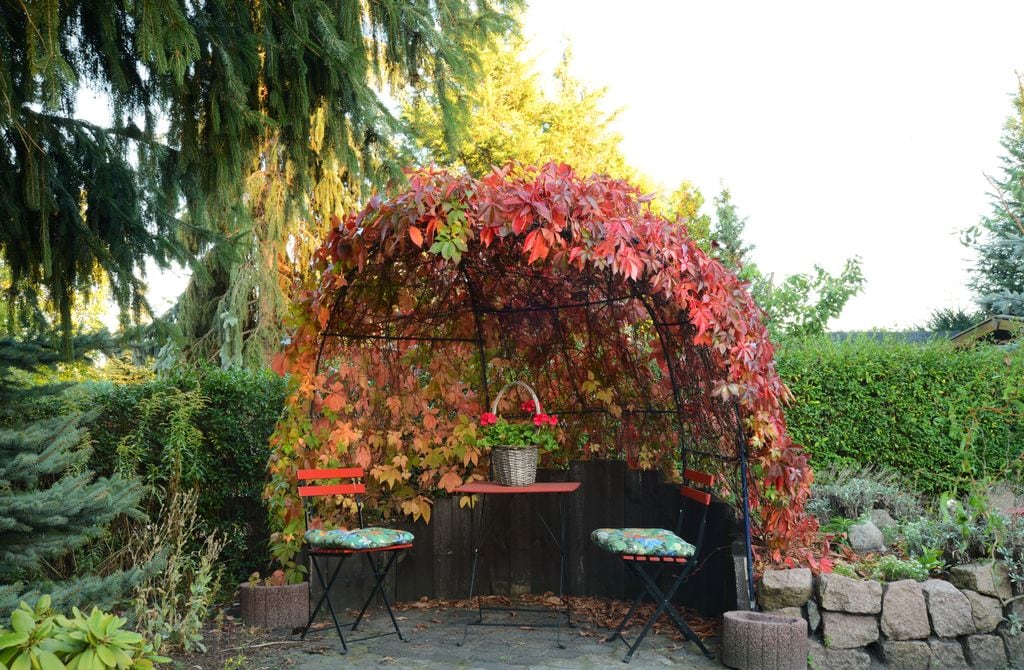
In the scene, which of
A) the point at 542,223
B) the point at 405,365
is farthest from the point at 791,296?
the point at 542,223

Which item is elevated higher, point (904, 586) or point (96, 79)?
point (96, 79)

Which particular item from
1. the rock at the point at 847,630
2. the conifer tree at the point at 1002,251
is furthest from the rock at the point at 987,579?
the conifer tree at the point at 1002,251

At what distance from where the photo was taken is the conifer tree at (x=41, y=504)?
138 inches

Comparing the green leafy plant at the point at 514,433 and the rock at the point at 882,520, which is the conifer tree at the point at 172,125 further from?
the rock at the point at 882,520

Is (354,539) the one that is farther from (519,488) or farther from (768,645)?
(768,645)

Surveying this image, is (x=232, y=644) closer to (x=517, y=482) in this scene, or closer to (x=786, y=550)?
(x=517, y=482)

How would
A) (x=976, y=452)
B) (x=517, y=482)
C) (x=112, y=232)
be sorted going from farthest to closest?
1. (x=976, y=452)
2. (x=517, y=482)
3. (x=112, y=232)

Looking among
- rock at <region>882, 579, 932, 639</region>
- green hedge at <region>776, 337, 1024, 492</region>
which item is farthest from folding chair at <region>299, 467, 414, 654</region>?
green hedge at <region>776, 337, 1024, 492</region>

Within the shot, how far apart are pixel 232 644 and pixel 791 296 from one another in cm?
722

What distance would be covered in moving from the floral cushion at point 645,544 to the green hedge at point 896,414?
256 centimetres

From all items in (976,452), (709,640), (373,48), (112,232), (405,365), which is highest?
(373,48)

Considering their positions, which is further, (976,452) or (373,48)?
(976,452)

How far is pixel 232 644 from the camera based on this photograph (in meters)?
4.34

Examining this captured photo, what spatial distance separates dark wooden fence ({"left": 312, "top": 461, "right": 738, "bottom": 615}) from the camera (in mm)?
5461
